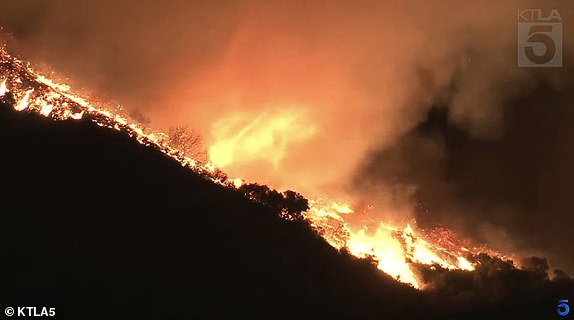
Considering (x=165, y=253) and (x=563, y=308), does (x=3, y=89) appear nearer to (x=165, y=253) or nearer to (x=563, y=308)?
(x=165, y=253)

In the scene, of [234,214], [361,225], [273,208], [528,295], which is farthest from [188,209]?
[528,295]

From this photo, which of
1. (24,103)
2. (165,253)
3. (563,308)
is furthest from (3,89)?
(563,308)

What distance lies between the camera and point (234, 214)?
55.7 m

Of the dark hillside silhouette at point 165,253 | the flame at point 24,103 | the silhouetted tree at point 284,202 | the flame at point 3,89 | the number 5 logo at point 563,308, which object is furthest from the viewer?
the flame at point 3,89

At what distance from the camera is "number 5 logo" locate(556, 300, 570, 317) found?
5384cm

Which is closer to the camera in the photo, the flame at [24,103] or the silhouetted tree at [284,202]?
the silhouetted tree at [284,202]

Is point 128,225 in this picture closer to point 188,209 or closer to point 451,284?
point 188,209

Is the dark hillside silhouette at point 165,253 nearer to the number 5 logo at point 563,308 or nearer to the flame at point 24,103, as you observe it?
the number 5 logo at point 563,308

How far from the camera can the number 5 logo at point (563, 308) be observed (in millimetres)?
53844

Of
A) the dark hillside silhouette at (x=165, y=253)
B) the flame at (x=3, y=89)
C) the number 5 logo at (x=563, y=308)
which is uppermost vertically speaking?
the flame at (x=3, y=89)

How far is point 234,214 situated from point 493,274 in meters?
29.0

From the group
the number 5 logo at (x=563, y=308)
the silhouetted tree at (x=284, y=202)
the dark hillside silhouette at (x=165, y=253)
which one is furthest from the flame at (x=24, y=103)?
the number 5 logo at (x=563, y=308)

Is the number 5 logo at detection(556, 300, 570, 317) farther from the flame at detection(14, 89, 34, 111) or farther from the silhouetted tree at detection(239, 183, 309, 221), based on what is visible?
the flame at detection(14, 89, 34, 111)

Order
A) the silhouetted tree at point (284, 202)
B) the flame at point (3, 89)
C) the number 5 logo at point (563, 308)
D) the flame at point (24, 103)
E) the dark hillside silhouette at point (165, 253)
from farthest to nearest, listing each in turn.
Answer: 1. the flame at point (3, 89)
2. the flame at point (24, 103)
3. the silhouetted tree at point (284, 202)
4. the number 5 logo at point (563, 308)
5. the dark hillside silhouette at point (165, 253)
